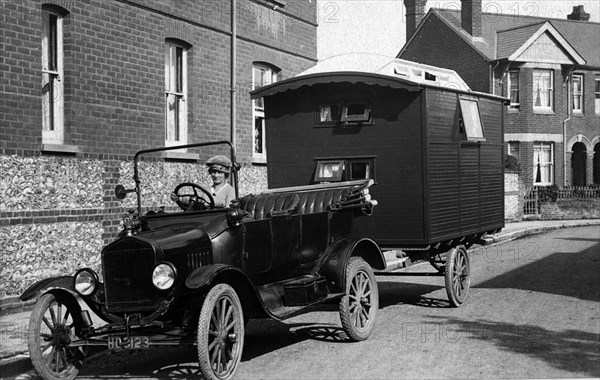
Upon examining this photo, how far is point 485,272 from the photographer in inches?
580

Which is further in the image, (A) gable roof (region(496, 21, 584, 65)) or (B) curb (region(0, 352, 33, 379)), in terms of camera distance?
(A) gable roof (region(496, 21, 584, 65))

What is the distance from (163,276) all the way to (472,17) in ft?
110

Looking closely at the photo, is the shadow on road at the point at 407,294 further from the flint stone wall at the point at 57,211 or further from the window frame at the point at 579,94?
the window frame at the point at 579,94

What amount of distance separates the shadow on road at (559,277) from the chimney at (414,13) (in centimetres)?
2603

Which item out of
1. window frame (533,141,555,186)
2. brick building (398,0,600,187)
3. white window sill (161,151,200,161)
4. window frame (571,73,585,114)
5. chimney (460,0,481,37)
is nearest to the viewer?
white window sill (161,151,200,161)

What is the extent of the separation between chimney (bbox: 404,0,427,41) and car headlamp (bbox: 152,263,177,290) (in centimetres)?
3599

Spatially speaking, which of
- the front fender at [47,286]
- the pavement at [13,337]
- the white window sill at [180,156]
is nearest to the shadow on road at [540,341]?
the pavement at [13,337]

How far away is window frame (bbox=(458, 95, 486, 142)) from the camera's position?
11.5m

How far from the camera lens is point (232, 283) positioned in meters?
7.22

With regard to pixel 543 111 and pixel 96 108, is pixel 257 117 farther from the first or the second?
pixel 543 111

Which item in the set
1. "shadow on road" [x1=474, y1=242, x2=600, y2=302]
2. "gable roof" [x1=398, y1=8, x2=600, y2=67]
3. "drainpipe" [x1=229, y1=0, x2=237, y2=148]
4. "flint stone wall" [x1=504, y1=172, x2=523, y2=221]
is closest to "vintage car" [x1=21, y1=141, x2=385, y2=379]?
"shadow on road" [x1=474, y1=242, x2=600, y2=302]

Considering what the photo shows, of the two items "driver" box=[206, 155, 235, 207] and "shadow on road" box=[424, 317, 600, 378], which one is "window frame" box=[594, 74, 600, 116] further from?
"driver" box=[206, 155, 235, 207]

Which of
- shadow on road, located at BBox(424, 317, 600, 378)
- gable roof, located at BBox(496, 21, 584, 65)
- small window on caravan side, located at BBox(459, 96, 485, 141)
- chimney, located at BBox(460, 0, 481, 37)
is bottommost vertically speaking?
shadow on road, located at BBox(424, 317, 600, 378)

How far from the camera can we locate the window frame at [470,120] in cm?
1145
